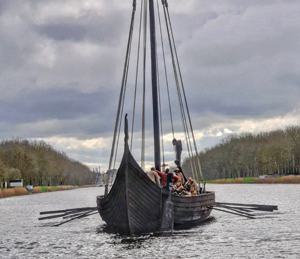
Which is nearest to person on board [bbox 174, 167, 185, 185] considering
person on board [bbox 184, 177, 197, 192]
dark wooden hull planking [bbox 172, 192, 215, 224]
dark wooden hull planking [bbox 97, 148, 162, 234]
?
person on board [bbox 184, 177, 197, 192]

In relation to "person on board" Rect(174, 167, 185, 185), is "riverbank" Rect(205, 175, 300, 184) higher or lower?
lower

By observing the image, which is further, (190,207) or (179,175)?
(179,175)

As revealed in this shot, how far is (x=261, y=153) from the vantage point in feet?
339

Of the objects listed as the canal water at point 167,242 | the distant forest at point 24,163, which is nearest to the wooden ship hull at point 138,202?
the canal water at point 167,242

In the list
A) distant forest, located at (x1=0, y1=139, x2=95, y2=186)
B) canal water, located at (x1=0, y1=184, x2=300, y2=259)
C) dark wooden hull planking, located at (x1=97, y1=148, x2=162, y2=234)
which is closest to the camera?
canal water, located at (x1=0, y1=184, x2=300, y2=259)

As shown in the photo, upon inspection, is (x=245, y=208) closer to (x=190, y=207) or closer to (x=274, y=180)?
(x=190, y=207)

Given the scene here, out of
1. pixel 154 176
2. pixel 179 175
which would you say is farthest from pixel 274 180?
pixel 154 176

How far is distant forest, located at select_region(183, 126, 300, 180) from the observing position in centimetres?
9638

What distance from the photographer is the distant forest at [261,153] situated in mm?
96375

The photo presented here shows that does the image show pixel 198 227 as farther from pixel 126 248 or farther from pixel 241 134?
pixel 241 134

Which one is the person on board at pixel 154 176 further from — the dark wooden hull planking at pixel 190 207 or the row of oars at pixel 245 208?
the row of oars at pixel 245 208

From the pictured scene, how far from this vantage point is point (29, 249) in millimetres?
16312

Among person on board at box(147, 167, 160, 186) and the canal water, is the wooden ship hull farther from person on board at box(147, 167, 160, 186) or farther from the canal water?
person on board at box(147, 167, 160, 186)

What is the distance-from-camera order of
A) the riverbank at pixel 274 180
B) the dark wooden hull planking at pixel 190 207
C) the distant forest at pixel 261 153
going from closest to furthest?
the dark wooden hull planking at pixel 190 207 → the riverbank at pixel 274 180 → the distant forest at pixel 261 153
